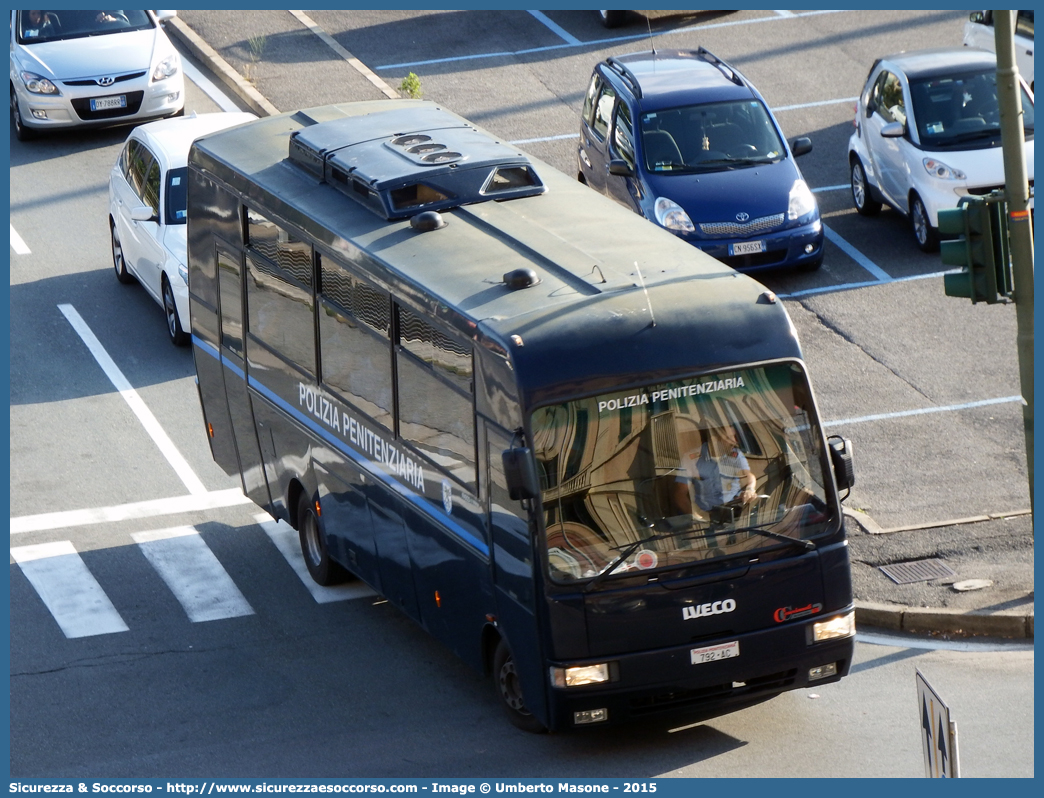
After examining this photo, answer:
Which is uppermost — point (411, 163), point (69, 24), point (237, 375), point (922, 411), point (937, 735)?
point (411, 163)

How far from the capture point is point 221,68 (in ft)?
84.9

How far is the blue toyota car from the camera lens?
18.7 m

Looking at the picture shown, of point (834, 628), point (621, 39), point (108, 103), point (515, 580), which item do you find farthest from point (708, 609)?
point (621, 39)

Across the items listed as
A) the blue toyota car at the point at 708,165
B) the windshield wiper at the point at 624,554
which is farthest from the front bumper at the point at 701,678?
the blue toyota car at the point at 708,165

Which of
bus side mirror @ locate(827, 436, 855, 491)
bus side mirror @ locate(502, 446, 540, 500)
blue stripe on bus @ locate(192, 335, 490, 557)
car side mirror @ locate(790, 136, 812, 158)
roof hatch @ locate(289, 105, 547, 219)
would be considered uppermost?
roof hatch @ locate(289, 105, 547, 219)

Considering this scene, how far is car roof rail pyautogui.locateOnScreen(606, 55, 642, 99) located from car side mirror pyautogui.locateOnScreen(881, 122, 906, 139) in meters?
2.94

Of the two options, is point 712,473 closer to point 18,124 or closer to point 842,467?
point 842,467

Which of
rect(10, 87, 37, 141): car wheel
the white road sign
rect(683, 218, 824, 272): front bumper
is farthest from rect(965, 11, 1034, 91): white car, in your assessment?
the white road sign

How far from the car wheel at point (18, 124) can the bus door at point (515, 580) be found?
A: 16.3 m

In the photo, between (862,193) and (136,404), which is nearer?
(136,404)

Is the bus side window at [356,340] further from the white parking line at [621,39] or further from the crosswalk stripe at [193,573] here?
the white parking line at [621,39]

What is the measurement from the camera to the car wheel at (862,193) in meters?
21.0

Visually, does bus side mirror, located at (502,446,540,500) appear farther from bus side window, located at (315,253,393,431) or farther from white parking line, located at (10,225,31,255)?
white parking line, located at (10,225,31,255)

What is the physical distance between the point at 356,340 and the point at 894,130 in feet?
33.2
